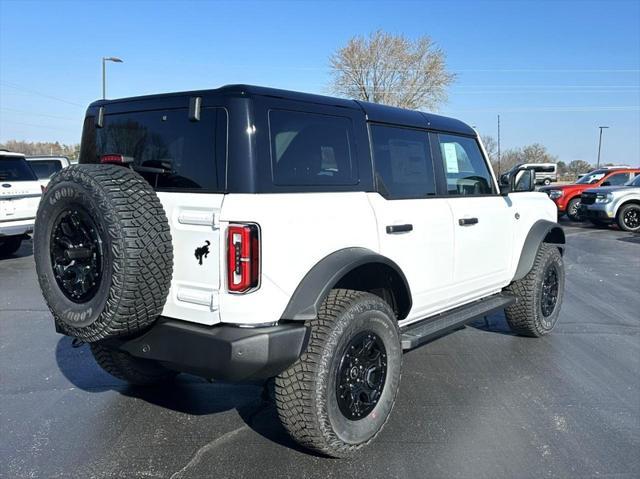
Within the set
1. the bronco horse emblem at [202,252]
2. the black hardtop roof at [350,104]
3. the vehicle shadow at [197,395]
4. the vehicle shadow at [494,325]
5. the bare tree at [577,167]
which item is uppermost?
the bare tree at [577,167]

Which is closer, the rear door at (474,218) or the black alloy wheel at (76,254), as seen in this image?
the black alloy wheel at (76,254)

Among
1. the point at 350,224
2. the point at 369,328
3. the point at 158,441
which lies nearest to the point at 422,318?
the point at 369,328

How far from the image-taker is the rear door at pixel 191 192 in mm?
2791

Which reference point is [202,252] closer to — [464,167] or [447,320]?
[447,320]

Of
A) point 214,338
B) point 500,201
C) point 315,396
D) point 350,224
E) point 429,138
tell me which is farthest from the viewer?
point 500,201

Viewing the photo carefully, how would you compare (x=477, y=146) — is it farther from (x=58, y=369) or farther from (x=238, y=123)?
(x=58, y=369)

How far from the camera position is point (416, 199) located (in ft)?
12.9

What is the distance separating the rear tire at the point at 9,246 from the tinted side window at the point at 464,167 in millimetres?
8996

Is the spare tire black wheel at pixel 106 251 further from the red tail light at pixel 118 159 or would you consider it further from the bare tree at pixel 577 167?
the bare tree at pixel 577 167

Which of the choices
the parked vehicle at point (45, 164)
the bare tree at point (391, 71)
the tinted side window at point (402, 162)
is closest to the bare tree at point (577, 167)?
the bare tree at point (391, 71)

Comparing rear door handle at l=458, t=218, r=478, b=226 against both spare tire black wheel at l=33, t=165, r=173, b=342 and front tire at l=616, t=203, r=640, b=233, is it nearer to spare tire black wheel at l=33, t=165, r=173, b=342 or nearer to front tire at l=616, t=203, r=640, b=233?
spare tire black wheel at l=33, t=165, r=173, b=342

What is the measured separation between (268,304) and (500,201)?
117 inches

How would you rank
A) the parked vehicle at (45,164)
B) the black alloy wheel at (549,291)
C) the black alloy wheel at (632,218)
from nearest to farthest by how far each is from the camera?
the black alloy wheel at (549,291)
the parked vehicle at (45,164)
the black alloy wheel at (632,218)

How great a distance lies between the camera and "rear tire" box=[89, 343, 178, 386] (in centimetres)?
383
